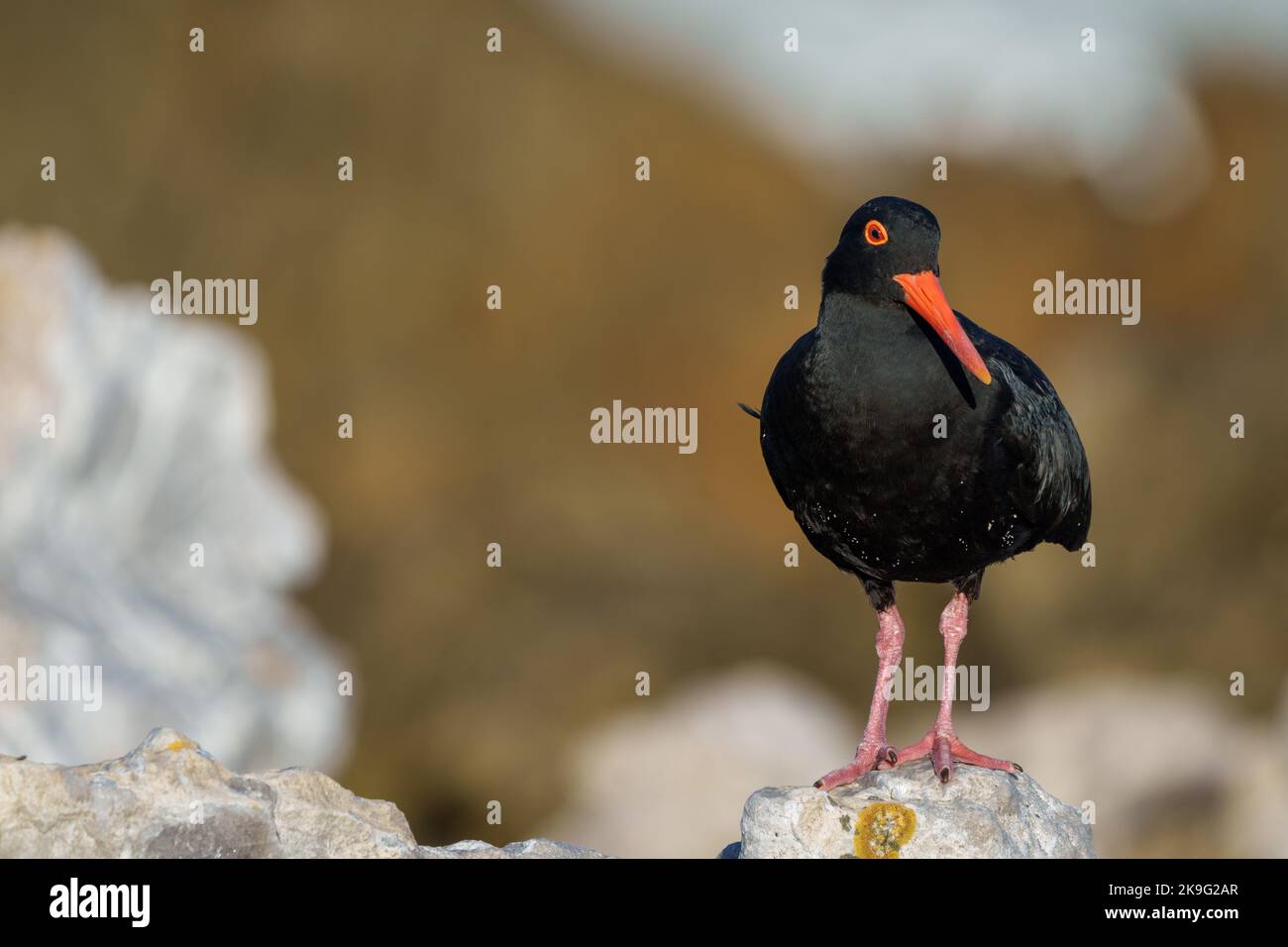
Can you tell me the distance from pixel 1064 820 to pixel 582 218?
18.1 metres

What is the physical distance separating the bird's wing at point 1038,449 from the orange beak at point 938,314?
0.58m

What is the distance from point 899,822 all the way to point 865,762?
72 centimetres

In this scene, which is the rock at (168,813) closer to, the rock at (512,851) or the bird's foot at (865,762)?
the rock at (512,851)

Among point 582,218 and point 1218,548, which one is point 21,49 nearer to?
point 582,218

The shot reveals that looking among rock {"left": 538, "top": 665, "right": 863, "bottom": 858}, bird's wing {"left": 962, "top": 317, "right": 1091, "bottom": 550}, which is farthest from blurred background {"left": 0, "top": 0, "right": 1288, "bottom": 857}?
bird's wing {"left": 962, "top": 317, "right": 1091, "bottom": 550}

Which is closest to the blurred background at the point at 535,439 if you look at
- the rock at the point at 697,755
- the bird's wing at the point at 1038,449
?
the rock at the point at 697,755

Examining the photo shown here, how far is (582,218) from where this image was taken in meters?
24.5

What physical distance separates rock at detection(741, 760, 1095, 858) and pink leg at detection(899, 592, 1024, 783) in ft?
A: 0.44

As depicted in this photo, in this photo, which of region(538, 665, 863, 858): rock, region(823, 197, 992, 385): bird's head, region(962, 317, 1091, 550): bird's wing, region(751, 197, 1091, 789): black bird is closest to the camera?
region(823, 197, 992, 385): bird's head

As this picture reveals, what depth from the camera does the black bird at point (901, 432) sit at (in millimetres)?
7508

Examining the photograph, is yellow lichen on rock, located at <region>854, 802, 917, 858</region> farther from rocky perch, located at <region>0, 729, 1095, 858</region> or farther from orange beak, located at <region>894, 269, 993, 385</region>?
orange beak, located at <region>894, 269, 993, 385</region>

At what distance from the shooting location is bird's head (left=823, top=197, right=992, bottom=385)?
7.40 metres

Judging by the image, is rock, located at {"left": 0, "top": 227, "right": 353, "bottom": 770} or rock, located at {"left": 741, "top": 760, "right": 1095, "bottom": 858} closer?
rock, located at {"left": 741, "top": 760, "right": 1095, "bottom": 858}

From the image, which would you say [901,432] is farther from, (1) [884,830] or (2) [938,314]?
(1) [884,830]
